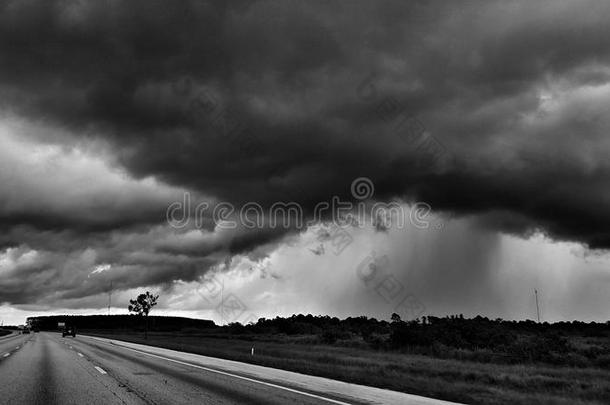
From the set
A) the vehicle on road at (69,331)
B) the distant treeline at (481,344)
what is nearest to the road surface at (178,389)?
the distant treeline at (481,344)

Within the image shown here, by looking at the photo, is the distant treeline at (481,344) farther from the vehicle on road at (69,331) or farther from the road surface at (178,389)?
the vehicle on road at (69,331)

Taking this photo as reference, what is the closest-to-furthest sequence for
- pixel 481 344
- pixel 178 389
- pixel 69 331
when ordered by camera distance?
pixel 178 389 → pixel 481 344 → pixel 69 331

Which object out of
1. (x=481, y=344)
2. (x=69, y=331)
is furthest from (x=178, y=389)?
(x=69, y=331)

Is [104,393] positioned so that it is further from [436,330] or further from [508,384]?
[436,330]

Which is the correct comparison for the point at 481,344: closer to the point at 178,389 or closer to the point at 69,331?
the point at 178,389

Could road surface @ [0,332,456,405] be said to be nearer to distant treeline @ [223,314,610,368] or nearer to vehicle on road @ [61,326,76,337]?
distant treeline @ [223,314,610,368]

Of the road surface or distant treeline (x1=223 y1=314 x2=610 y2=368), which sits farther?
distant treeline (x1=223 y1=314 x2=610 y2=368)

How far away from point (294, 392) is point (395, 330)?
43443mm

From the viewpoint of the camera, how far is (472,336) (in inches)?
2124

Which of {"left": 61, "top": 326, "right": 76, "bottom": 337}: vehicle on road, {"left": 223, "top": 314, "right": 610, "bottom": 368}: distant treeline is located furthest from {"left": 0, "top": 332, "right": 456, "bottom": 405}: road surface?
{"left": 61, "top": 326, "right": 76, "bottom": 337}: vehicle on road

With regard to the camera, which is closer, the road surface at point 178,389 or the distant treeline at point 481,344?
the road surface at point 178,389

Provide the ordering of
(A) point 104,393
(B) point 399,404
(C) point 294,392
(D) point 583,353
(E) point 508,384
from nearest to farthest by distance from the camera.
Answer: (B) point 399,404
(A) point 104,393
(C) point 294,392
(E) point 508,384
(D) point 583,353

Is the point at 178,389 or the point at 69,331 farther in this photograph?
the point at 69,331

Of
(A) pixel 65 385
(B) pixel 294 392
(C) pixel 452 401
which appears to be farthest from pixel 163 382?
(C) pixel 452 401
